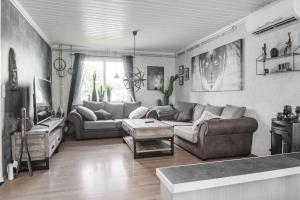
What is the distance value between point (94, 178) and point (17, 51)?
2.26m

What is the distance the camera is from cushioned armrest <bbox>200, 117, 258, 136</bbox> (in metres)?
3.44

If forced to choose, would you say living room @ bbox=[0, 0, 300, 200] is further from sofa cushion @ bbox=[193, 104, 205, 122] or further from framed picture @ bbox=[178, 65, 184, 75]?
framed picture @ bbox=[178, 65, 184, 75]

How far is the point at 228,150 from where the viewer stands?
3615 mm

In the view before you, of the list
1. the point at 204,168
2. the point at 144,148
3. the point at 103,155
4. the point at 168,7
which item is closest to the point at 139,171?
the point at 144,148

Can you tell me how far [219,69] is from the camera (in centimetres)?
470

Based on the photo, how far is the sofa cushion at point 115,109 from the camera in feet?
20.0

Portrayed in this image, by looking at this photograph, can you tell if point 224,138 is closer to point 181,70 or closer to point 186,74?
point 186,74

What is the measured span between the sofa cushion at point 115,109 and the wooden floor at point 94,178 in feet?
6.33

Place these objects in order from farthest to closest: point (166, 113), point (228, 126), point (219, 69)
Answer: point (166, 113) → point (219, 69) → point (228, 126)

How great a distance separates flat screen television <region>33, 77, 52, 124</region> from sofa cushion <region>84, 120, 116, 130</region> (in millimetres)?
911

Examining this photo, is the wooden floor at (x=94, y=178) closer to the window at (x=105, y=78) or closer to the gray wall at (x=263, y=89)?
the gray wall at (x=263, y=89)

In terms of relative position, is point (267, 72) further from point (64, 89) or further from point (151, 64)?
point (64, 89)

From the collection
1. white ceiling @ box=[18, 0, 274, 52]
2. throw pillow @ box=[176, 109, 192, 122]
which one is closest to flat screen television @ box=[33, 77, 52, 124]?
white ceiling @ box=[18, 0, 274, 52]

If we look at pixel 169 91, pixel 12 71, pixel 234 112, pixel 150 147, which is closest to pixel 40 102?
pixel 12 71
